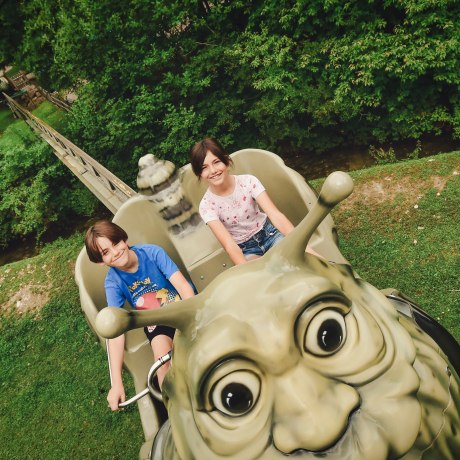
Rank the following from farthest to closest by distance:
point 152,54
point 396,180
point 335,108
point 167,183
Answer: point 152,54
point 335,108
point 396,180
point 167,183

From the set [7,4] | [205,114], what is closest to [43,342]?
[205,114]

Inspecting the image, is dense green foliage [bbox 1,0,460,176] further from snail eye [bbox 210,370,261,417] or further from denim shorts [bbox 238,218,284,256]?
snail eye [bbox 210,370,261,417]

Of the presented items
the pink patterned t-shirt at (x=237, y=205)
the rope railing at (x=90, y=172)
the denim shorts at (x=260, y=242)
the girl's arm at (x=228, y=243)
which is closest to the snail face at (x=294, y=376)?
the girl's arm at (x=228, y=243)

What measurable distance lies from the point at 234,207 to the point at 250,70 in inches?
160

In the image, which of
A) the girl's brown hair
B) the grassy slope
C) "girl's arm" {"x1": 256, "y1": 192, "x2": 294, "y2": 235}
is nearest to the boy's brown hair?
the girl's brown hair

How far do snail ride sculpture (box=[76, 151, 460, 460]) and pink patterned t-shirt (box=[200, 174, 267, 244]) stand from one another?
1.23 m

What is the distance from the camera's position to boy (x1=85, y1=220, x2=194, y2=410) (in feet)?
5.49

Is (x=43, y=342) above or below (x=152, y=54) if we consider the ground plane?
below

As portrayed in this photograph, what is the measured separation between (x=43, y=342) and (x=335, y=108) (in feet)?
13.8

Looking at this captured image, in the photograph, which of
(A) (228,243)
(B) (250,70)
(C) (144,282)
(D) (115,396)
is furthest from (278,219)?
(B) (250,70)

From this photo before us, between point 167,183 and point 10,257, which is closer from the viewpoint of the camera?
point 167,183

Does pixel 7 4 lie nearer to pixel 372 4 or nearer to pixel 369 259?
pixel 372 4

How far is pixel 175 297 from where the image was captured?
1962mm

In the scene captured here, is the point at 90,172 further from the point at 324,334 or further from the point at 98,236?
the point at 324,334
